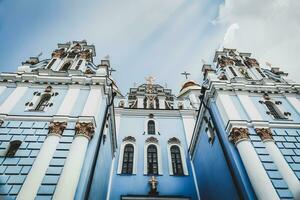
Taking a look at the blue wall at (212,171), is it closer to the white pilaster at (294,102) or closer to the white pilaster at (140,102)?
the white pilaster at (294,102)

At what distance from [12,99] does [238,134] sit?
12.1 metres

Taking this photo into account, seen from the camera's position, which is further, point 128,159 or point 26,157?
point 128,159

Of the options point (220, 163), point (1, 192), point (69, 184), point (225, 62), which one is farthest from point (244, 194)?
point (225, 62)

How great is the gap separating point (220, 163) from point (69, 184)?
25.0 ft

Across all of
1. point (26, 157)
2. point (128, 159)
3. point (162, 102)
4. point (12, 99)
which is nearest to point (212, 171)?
point (128, 159)

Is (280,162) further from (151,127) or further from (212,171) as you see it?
(151,127)

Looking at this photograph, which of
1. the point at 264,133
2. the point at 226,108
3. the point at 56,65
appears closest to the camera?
the point at 264,133

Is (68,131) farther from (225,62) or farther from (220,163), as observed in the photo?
(225,62)

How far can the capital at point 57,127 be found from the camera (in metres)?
11.8

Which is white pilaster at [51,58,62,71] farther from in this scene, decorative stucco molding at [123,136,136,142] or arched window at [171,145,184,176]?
arched window at [171,145,184,176]

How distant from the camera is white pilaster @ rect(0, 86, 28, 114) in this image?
510 inches

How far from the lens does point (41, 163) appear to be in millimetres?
10281

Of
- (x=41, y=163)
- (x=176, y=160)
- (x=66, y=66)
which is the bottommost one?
(x=41, y=163)

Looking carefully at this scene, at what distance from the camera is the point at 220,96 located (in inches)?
562
